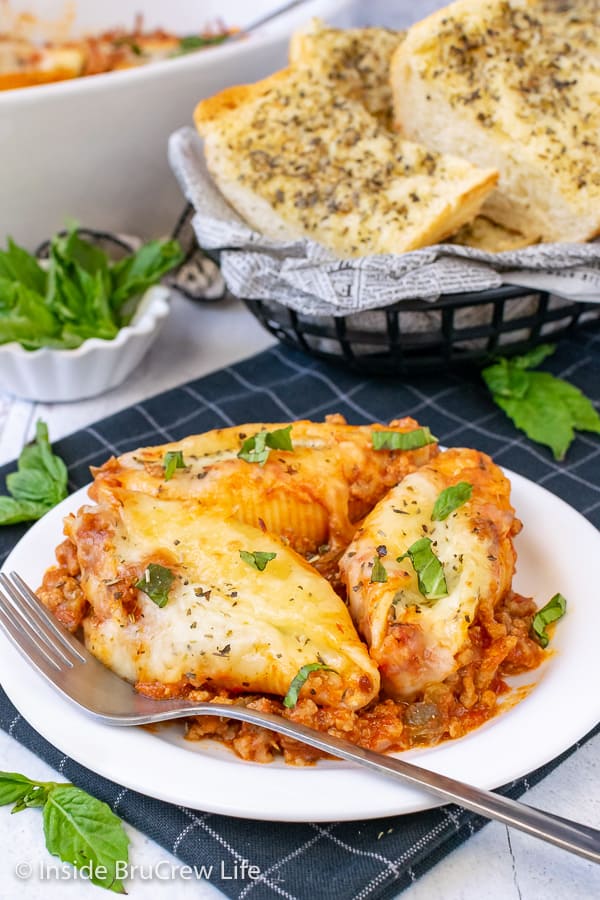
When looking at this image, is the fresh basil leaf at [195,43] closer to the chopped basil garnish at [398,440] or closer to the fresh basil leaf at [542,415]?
the fresh basil leaf at [542,415]

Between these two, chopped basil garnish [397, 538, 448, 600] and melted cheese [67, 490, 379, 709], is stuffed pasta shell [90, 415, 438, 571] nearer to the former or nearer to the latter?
melted cheese [67, 490, 379, 709]

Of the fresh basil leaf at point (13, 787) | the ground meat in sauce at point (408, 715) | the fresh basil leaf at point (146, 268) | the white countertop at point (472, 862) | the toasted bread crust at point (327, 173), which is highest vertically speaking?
the toasted bread crust at point (327, 173)

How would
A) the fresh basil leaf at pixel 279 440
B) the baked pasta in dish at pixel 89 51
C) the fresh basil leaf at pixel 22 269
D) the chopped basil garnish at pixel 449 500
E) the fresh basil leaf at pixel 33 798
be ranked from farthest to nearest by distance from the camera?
the baked pasta in dish at pixel 89 51, the fresh basil leaf at pixel 22 269, the fresh basil leaf at pixel 279 440, the chopped basil garnish at pixel 449 500, the fresh basil leaf at pixel 33 798

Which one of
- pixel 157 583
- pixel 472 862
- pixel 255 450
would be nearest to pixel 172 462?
pixel 255 450

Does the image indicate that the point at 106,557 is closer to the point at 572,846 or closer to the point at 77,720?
the point at 77,720

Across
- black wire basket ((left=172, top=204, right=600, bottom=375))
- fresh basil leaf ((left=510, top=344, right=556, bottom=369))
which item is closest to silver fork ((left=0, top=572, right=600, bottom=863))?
black wire basket ((left=172, top=204, right=600, bottom=375))

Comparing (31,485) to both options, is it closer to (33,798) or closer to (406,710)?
(33,798)

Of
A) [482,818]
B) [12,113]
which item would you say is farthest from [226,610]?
[12,113]

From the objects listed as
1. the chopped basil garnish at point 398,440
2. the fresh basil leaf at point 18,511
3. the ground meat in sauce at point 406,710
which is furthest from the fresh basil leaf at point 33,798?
the chopped basil garnish at point 398,440
